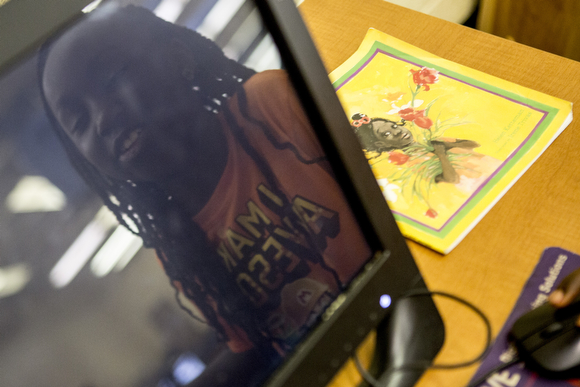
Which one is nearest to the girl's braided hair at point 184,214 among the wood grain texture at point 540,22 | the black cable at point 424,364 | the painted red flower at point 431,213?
the black cable at point 424,364

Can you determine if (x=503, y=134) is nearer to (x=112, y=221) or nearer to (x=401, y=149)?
(x=401, y=149)

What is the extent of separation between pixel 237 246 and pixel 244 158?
6 cm

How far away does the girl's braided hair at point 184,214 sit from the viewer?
0.27m

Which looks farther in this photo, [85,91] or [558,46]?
[558,46]

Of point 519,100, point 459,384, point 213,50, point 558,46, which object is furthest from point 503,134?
point 558,46

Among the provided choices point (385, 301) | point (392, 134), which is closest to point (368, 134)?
point (392, 134)

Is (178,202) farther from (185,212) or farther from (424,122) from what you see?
(424,122)

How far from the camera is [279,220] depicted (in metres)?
0.36

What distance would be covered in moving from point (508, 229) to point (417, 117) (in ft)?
0.63

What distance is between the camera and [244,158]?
0.34 meters

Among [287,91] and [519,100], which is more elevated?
[287,91]

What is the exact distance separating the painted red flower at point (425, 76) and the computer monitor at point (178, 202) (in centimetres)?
33

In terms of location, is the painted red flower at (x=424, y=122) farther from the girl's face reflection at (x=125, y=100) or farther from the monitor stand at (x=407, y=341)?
the girl's face reflection at (x=125, y=100)

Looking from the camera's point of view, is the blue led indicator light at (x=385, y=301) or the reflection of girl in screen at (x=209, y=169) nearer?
the reflection of girl in screen at (x=209, y=169)
